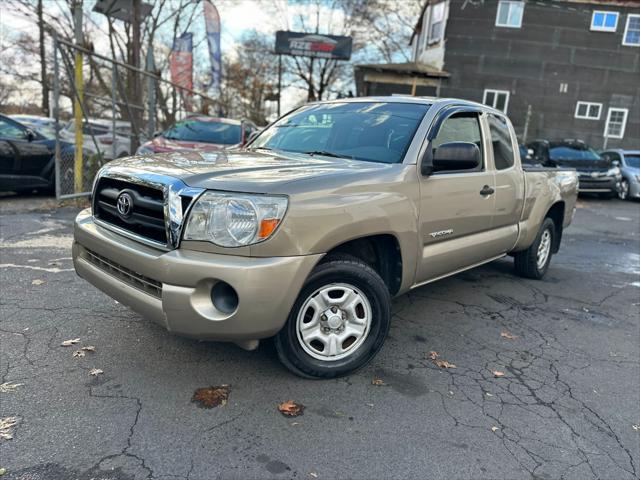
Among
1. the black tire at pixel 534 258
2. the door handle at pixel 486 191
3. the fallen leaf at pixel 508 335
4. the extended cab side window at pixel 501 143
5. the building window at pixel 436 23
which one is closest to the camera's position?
the fallen leaf at pixel 508 335

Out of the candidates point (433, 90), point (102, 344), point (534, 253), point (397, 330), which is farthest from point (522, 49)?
point (102, 344)

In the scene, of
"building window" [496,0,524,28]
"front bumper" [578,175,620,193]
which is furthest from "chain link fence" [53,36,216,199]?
"building window" [496,0,524,28]

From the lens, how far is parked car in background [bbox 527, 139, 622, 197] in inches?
584

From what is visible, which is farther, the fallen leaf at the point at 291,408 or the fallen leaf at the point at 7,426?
the fallen leaf at the point at 291,408

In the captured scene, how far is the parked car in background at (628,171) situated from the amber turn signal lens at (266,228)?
16.3 meters

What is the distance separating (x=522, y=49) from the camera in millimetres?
22594

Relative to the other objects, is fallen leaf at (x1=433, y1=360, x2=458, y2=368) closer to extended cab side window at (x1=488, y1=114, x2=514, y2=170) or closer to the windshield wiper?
the windshield wiper

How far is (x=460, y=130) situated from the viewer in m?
4.09

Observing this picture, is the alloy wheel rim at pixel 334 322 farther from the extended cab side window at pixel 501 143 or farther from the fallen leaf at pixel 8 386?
the extended cab side window at pixel 501 143

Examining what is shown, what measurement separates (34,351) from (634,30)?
2734 centimetres

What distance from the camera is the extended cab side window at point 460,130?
12.6ft

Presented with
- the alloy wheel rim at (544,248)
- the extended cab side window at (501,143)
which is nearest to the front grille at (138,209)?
the extended cab side window at (501,143)

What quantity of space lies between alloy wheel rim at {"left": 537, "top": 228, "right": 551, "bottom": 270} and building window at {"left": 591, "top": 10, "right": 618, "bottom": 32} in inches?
845

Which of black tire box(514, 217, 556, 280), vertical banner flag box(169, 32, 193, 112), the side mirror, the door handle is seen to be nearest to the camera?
the side mirror
